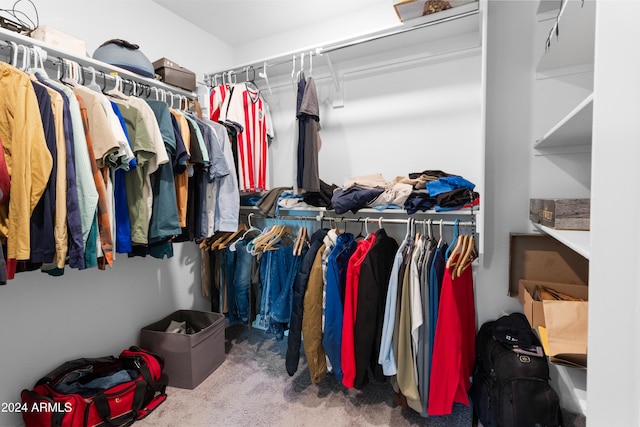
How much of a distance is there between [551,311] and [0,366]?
254 cm

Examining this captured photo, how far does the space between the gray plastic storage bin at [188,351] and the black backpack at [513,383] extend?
1637 mm

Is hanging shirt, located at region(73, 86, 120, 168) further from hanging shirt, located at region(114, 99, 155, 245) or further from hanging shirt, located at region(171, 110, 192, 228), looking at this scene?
hanging shirt, located at region(171, 110, 192, 228)

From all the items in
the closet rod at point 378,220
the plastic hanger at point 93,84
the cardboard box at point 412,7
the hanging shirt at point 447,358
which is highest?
the cardboard box at point 412,7

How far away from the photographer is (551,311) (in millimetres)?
1098

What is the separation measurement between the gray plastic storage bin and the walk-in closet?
Result: 0.15 feet

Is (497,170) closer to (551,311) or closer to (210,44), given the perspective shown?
(551,311)

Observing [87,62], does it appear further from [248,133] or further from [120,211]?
[248,133]

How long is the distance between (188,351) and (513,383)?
1.80m

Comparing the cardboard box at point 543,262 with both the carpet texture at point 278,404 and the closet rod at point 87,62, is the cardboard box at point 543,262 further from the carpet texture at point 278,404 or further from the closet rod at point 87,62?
the closet rod at point 87,62

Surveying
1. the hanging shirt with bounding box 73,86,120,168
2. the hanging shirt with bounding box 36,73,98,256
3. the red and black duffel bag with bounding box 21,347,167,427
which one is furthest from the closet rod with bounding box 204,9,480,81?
the red and black duffel bag with bounding box 21,347,167,427

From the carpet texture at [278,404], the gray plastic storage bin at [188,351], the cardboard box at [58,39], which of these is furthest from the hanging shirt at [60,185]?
the carpet texture at [278,404]

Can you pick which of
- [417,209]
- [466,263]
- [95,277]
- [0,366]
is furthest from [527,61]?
[0,366]

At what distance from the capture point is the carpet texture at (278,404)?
1.59 m

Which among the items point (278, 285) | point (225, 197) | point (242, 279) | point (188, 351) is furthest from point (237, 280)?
point (225, 197)
